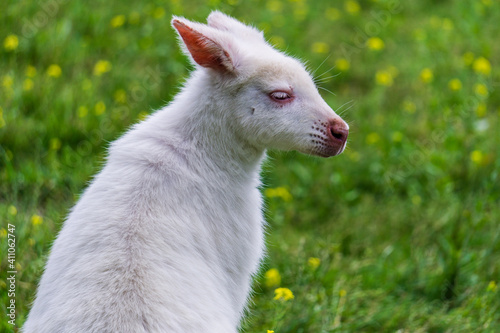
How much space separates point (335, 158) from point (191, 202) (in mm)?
2718

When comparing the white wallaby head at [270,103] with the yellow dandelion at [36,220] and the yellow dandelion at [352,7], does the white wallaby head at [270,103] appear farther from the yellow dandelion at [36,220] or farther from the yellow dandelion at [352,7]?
the yellow dandelion at [352,7]

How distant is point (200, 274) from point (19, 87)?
284 centimetres

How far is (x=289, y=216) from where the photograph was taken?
189 inches

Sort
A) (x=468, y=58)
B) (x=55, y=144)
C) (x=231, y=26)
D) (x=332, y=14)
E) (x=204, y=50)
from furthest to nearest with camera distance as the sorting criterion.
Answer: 1. (x=332, y=14)
2. (x=468, y=58)
3. (x=55, y=144)
4. (x=231, y=26)
5. (x=204, y=50)

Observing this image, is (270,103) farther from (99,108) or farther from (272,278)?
(99,108)

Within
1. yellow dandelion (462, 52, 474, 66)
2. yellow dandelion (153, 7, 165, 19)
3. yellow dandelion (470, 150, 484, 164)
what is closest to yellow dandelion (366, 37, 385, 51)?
yellow dandelion (462, 52, 474, 66)

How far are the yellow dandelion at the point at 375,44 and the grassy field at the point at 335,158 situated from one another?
2 cm

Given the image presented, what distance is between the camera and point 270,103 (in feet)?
9.78

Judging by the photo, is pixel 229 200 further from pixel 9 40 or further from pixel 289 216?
pixel 9 40

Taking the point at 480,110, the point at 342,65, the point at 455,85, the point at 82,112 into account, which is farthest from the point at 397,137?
the point at 82,112

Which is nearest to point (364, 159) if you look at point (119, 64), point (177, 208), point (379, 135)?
point (379, 135)

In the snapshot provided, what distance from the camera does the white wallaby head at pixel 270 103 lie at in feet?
9.75

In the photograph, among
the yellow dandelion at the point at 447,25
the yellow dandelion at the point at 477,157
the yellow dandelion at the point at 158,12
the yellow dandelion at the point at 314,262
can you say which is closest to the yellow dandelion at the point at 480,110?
the yellow dandelion at the point at 477,157

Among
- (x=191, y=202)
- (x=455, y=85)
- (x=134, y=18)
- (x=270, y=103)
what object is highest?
(x=270, y=103)
